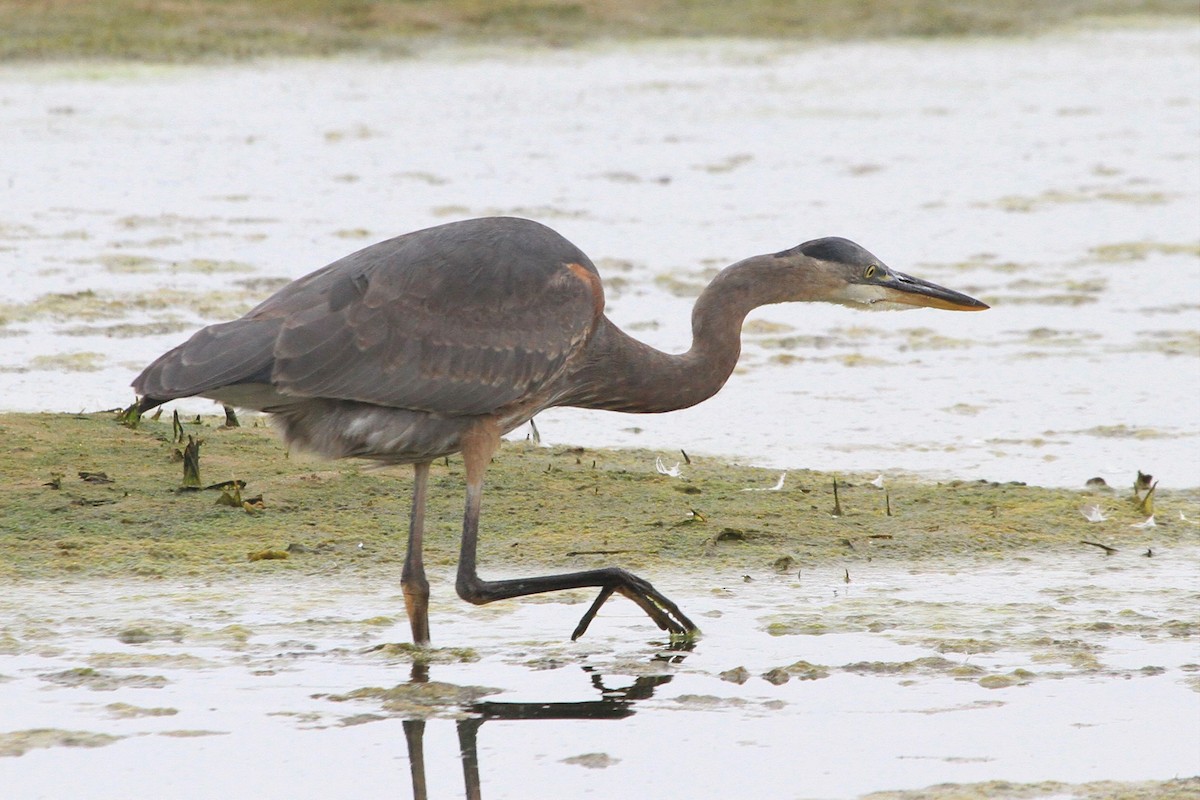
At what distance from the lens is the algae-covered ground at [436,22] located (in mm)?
21750

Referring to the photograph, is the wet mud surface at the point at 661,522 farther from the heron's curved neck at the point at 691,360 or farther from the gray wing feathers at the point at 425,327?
the gray wing feathers at the point at 425,327

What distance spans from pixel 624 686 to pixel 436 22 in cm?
1984

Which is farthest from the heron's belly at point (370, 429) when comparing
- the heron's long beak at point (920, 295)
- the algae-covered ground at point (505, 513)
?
the heron's long beak at point (920, 295)

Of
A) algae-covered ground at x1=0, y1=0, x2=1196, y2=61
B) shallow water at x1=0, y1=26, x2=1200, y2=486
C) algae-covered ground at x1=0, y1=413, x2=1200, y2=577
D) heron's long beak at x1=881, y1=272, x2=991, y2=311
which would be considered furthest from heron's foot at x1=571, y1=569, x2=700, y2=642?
algae-covered ground at x1=0, y1=0, x2=1196, y2=61

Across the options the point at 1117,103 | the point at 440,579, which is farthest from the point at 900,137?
the point at 440,579

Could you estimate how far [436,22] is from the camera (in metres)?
24.5

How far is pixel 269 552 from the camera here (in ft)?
22.2

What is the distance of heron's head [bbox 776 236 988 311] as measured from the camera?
6.66m

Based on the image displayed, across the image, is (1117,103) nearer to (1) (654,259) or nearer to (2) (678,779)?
(1) (654,259)

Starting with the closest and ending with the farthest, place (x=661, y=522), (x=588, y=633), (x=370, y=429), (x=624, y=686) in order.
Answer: (x=624, y=686) < (x=370, y=429) < (x=588, y=633) < (x=661, y=522)

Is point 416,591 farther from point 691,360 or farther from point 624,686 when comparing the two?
point 691,360

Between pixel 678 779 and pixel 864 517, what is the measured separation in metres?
2.71

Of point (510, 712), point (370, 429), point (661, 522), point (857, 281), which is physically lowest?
point (510, 712)

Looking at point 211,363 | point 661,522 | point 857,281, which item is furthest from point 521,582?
point 857,281
